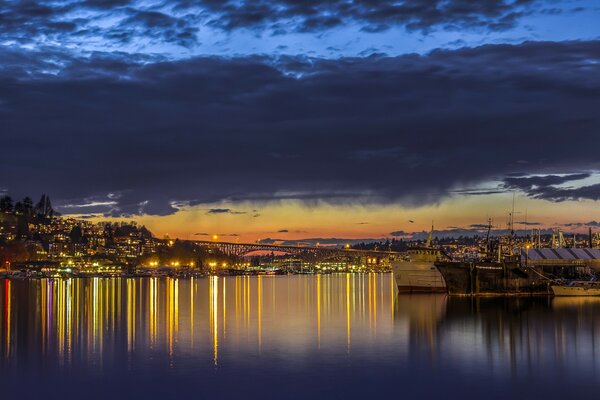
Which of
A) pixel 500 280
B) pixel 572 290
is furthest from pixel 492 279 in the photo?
pixel 572 290

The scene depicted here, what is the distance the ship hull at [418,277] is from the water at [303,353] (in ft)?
67.3

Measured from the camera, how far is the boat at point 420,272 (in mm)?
86438

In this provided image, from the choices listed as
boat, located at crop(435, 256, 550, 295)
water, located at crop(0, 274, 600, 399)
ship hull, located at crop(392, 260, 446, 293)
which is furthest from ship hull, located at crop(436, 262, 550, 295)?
water, located at crop(0, 274, 600, 399)

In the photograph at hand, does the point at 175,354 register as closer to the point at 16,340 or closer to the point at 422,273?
the point at 16,340

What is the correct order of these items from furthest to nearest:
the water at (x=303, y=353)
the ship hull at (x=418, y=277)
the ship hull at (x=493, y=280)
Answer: the ship hull at (x=418, y=277), the ship hull at (x=493, y=280), the water at (x=303, y=353)

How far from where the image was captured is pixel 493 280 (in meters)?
81.6

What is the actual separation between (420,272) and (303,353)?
170 ft

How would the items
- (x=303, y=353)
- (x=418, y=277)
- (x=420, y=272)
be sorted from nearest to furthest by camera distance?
(x=303, y=353)
(x=420, y=272)
(x=418, y=277)

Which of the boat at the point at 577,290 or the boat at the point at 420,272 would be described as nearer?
the boat at the point at 577,290

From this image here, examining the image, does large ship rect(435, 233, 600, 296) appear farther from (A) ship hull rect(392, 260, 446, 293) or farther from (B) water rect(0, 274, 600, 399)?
(B) water rect(0, 274, 600, 399)

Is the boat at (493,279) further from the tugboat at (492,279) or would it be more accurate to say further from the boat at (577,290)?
the boat at (577,290)

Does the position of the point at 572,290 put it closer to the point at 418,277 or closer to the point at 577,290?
the point at 577,290

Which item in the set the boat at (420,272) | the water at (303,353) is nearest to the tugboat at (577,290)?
the boat at (420,272)

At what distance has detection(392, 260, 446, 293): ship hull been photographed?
87.8 meters
